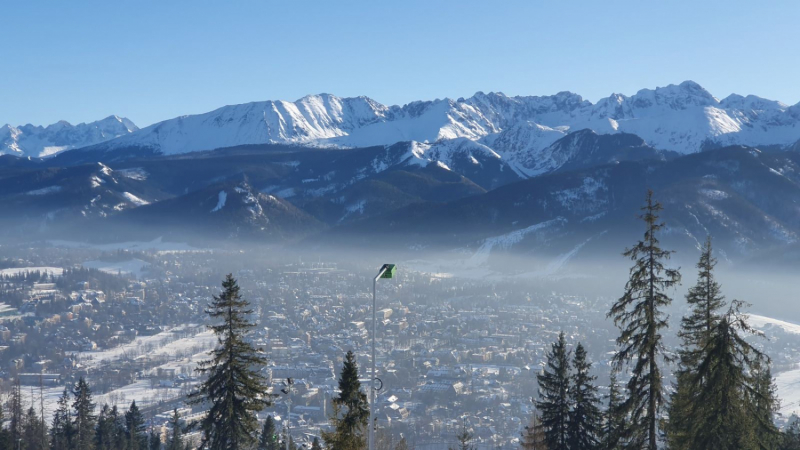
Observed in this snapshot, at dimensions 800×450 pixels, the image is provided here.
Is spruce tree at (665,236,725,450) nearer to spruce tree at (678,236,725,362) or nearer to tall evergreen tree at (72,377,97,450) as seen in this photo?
spruce tree at (678,236,725,362)

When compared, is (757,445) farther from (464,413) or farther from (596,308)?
(596,308)

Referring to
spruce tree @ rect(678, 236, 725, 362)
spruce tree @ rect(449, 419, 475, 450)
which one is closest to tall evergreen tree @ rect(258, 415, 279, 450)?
spruce tree @ rect(449, 419, 475, 450)

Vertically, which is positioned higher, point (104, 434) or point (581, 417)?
point (581, 417)

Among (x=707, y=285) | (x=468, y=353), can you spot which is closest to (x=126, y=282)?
(x=468, y=353)

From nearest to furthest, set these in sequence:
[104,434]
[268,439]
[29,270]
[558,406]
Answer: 1. [558,406]
2. [268,439]
3. [104,434]
4. [29,270]

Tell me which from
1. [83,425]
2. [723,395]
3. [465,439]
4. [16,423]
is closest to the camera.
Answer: [723,395]

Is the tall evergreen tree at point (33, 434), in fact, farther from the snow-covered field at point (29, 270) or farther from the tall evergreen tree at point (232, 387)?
the snow-covered field at point (29, 270)

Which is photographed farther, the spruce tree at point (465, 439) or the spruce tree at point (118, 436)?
the spruce tree at point (118, 436)

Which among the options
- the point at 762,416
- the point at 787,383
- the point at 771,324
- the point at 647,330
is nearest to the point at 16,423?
the point at 647,330

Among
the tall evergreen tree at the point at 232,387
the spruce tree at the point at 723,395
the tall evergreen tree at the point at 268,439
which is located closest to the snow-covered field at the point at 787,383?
the tall evergreen tree at the point at 268,439

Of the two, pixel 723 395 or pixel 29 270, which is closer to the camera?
pixel 723 395

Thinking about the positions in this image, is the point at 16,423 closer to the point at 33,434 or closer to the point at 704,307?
the point at 33,434
